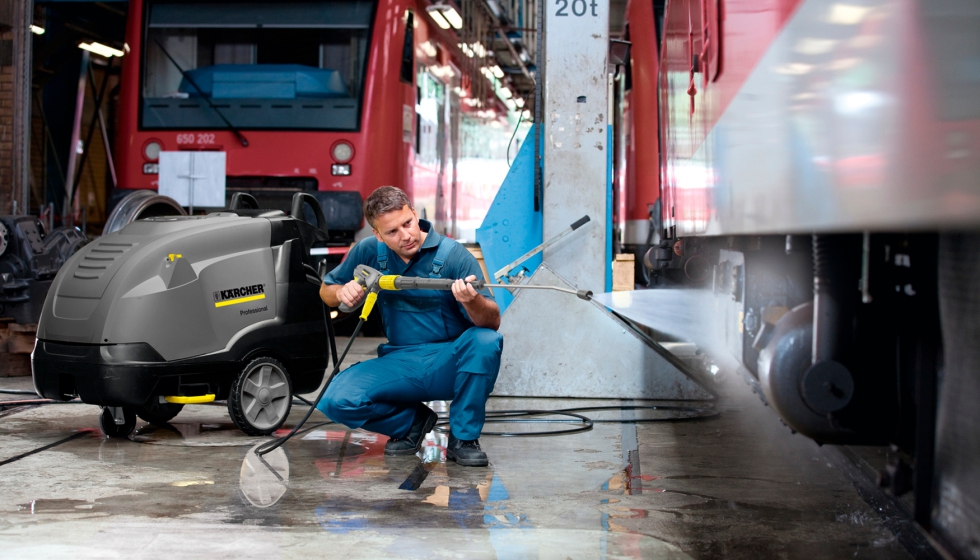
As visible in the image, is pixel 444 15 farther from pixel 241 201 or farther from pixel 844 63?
pixel 844 63

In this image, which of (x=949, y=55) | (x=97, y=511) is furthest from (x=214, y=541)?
(x=949, y=55)

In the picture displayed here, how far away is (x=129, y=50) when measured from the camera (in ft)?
25.5

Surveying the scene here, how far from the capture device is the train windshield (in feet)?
25.1

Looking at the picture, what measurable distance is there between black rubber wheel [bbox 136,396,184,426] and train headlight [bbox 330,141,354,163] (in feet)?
11.0

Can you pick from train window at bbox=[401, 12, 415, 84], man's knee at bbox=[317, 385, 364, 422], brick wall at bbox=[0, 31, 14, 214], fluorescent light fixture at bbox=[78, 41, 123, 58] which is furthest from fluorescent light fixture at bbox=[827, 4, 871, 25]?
fluorescent light fixture at bbox=[78, 41, 123, 58]

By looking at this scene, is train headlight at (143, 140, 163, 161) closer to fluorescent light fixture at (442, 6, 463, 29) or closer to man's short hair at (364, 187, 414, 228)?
fluorescent light fixture at (442, 6, 463, 29)

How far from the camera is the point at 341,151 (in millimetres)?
7590

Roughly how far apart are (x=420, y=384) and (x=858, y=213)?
279 cm

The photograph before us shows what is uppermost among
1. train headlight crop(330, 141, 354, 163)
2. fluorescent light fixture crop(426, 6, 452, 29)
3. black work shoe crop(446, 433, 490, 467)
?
fluorescent light fixture crop(426, 6, 452, 29)

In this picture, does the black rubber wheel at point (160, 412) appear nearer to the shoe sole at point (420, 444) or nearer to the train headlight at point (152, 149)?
the shoe sole at point (420, 444)

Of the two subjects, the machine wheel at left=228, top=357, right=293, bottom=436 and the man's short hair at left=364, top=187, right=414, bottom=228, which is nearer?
the man's short hair at left=364, top=187, right=414, bottom=228

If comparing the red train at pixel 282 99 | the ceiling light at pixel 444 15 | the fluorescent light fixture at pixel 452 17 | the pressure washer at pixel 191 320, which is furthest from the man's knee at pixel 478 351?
the fluorescent light fixture at pixel 452 17

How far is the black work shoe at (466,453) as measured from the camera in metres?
3.73

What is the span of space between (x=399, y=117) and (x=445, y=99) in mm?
2083
